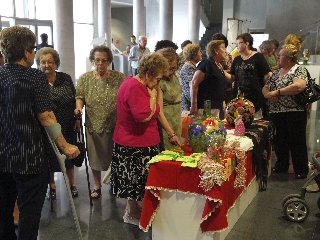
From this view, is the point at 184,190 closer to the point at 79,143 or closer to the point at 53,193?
the point at 79,143

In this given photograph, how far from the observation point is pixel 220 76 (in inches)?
160

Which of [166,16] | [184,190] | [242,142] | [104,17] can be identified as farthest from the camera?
[166,16]

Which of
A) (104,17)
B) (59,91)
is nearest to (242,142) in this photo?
(59,91)

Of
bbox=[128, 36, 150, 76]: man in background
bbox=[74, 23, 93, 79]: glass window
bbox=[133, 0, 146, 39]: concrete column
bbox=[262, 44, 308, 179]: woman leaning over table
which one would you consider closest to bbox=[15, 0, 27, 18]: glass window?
bbox=[74, 23, 93, 79]: glass window

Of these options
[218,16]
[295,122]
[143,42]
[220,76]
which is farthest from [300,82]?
[218,16]

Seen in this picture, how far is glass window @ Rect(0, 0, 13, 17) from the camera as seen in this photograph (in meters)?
12.4

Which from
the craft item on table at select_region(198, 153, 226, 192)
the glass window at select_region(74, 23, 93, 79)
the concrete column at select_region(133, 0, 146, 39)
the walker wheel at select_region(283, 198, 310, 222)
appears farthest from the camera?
the glass window at select_region(74, 23, 93, 79)

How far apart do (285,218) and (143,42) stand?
7.02 metres

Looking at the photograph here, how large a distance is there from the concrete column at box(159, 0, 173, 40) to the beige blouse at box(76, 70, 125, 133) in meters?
12.4

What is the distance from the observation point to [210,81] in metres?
4.06

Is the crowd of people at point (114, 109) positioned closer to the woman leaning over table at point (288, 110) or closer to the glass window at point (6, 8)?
the woman leaning over table at point (288, 110)

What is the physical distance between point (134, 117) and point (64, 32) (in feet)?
24.4

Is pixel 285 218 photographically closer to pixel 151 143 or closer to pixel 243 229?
pixel 243 229

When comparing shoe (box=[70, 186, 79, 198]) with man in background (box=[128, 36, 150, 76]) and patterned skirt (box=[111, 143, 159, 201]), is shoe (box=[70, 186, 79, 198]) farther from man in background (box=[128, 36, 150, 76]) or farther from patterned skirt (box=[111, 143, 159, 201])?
man in background (box=[128, 36, 150, 76])
